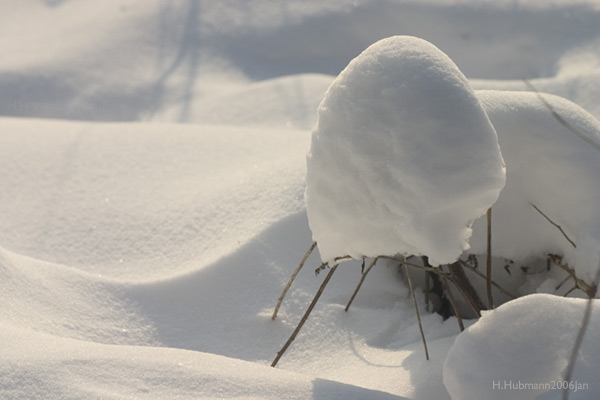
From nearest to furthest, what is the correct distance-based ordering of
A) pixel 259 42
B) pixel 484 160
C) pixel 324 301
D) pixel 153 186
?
pixel 484 160 → pixel 324 301 → pixel 153 186 → pixel 259 42

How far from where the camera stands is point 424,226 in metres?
1.17

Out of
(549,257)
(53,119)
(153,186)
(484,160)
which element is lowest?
(53,119)

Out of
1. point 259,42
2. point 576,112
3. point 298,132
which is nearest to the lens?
point 576,112

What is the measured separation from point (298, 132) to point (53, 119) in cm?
109

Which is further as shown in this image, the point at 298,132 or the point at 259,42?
the point at 259,42

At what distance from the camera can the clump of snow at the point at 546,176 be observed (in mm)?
1455

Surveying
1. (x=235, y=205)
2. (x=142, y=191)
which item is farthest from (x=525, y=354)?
(x=142, y=191)

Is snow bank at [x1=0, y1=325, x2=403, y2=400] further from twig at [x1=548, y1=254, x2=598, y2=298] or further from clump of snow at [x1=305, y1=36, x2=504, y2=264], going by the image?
twig at [x1=548, y1=254, x2=598, y2=298]

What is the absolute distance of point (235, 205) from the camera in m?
1.92

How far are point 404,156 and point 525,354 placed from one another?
0.37 m

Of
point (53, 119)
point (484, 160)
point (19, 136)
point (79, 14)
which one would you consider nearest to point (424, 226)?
point (484, 160)

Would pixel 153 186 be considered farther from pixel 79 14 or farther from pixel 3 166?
pixel 79 14

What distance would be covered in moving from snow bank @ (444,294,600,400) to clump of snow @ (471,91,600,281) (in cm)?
37

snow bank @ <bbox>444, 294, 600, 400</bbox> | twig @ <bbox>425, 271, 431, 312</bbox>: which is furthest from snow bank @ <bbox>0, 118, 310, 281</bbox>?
snow bank @ <bbox>444, 294, 600, 400</bbox>
